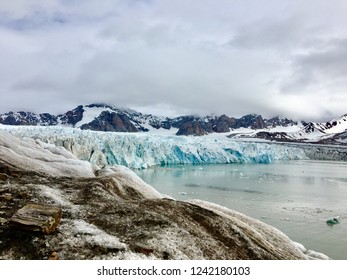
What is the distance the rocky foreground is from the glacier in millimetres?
40505

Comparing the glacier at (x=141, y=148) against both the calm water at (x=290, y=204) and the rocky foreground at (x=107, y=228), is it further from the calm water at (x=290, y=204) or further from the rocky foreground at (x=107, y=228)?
the rocky foreground at (x=107, y=228)

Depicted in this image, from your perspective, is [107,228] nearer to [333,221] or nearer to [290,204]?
[333,221]

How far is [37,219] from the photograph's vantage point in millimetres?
6824

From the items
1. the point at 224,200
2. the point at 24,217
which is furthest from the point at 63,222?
the point at 224,200

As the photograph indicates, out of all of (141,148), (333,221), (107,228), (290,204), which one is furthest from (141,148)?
(107,228)

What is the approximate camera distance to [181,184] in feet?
142

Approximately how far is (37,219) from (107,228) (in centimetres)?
149

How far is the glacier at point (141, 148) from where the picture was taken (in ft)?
183

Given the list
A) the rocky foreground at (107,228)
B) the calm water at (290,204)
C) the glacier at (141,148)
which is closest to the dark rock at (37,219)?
the rocky foreground at (107,228)

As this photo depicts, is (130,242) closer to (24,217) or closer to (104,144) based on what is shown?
(24,217)

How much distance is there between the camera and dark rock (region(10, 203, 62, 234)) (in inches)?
263

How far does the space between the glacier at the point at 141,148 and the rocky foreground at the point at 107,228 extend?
40.5m

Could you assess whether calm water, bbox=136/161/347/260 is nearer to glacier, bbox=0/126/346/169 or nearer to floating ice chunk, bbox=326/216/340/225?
floating ice chunk, bbox=326/216/340/225
